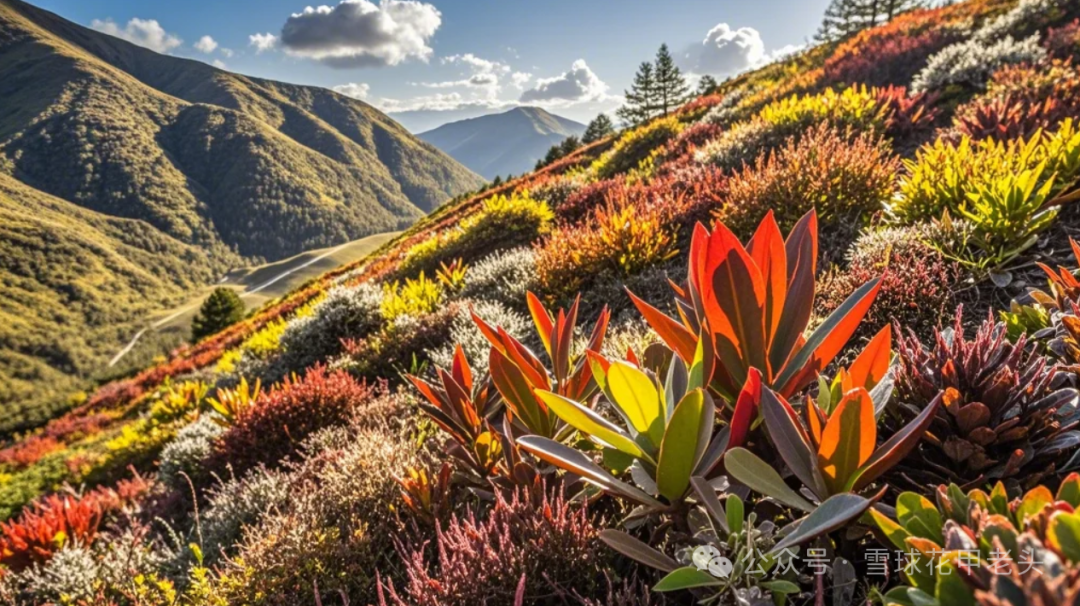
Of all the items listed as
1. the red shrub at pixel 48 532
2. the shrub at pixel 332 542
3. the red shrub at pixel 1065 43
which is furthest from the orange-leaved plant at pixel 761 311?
the red shrub at pixel 1065 43

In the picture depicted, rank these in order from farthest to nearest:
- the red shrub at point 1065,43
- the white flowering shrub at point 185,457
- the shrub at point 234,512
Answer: the red shrub at point 1065,43, the white flowering shrub at point 185,457, the shrub at point 234,512

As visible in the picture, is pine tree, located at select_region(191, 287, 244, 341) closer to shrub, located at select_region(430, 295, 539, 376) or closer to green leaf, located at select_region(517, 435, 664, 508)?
shrub, located at select_region(430, 295, 539, 376)

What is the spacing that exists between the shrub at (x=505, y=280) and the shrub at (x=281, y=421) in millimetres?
1872

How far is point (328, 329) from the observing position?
645cm

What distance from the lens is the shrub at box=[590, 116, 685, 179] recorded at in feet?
40.1

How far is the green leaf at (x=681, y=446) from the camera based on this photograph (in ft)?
4.32

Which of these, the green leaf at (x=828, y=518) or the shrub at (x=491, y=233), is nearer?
the green leaf at (x=828, y=518)

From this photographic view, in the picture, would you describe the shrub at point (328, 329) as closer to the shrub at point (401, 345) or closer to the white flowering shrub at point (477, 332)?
the shrub at point (401, 345)

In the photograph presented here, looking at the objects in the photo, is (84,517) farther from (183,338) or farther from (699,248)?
(183,338)

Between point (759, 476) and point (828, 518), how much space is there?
0.20 m

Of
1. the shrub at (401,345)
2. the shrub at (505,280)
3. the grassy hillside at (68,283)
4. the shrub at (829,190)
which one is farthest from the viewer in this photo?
the grassy hillside at (68,283)

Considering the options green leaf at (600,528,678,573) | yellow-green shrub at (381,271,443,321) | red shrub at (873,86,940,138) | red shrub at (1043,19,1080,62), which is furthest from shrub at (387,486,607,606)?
red shrub at (1043,19,1080,62)

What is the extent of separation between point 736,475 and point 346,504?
191cm

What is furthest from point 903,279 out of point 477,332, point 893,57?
point 893,57
